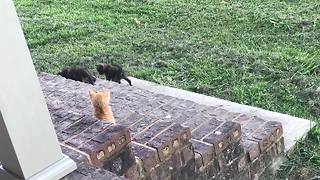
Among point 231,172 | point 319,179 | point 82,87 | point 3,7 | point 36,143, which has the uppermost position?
point 3,7

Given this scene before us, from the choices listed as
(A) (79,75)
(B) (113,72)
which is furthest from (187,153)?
(B) (113,72)

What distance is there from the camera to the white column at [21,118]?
1.80 m

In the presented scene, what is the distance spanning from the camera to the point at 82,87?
426cm

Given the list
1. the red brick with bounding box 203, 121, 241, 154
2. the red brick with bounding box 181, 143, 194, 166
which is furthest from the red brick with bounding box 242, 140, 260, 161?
the red brick with bounding box 181, 143, 194, 166

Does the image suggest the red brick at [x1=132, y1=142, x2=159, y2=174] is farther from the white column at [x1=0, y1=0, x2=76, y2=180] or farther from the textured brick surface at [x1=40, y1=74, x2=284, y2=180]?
the white column at [x1=0, y1=0, x2=76, y2=180]

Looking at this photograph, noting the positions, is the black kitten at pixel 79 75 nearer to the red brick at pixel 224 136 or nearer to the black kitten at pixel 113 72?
the black kitten at pixel 113 72

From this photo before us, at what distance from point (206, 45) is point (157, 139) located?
377cm

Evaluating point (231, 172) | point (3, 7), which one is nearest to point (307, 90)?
point (231, 172)

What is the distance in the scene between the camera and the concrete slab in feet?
12.9

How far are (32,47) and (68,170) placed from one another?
5.30 metres

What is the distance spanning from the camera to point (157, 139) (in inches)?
108

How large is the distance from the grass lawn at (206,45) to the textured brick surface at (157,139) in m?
0.37

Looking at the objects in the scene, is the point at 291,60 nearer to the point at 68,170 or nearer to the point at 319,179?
the point at 319,179

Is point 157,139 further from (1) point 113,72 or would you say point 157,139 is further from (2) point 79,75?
(1) point 113,72
